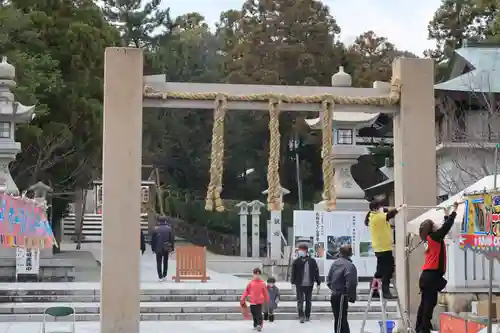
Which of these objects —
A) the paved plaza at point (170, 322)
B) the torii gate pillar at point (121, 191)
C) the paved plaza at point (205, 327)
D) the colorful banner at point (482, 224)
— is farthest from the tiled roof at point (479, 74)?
the colorful banner at point (482, 224)

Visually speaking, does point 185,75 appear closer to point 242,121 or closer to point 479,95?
point 242,121

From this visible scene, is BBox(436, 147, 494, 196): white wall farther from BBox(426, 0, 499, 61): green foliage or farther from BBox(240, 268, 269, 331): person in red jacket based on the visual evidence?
BBox(240, 268, 269, 331): person in red jacket

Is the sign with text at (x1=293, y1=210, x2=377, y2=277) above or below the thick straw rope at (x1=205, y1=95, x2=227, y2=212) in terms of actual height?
below

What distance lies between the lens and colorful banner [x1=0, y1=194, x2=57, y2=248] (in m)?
8.69

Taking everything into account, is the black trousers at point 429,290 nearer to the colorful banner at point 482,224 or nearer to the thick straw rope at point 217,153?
the colorful banner at point 482,224

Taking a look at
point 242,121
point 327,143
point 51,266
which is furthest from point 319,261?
point 242,121

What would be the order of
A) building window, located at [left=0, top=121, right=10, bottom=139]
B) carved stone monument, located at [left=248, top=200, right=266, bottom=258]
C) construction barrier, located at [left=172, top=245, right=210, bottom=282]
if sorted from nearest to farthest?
construction barrier, located at [left=172, top=245, right=210, bottom=282]
building window, located at [left=0, top=121, right=10, bottom=139]
carved stone monument, located at [left=248, top=200, right=266, bottom=258]

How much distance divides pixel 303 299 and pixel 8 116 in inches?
451

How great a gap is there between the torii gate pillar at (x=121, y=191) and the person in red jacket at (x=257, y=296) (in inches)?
116

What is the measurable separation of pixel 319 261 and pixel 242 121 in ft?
67.0

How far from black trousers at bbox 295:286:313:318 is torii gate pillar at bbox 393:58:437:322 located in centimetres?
321

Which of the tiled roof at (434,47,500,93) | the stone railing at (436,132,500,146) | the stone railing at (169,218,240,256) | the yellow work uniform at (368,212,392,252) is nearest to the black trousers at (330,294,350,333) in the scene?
the yellow work uniform at (368,212,392,252)

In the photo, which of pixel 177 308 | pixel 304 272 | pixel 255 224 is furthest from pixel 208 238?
pixel 304 272

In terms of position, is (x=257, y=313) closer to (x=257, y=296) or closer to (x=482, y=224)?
(x=257, y=296)
